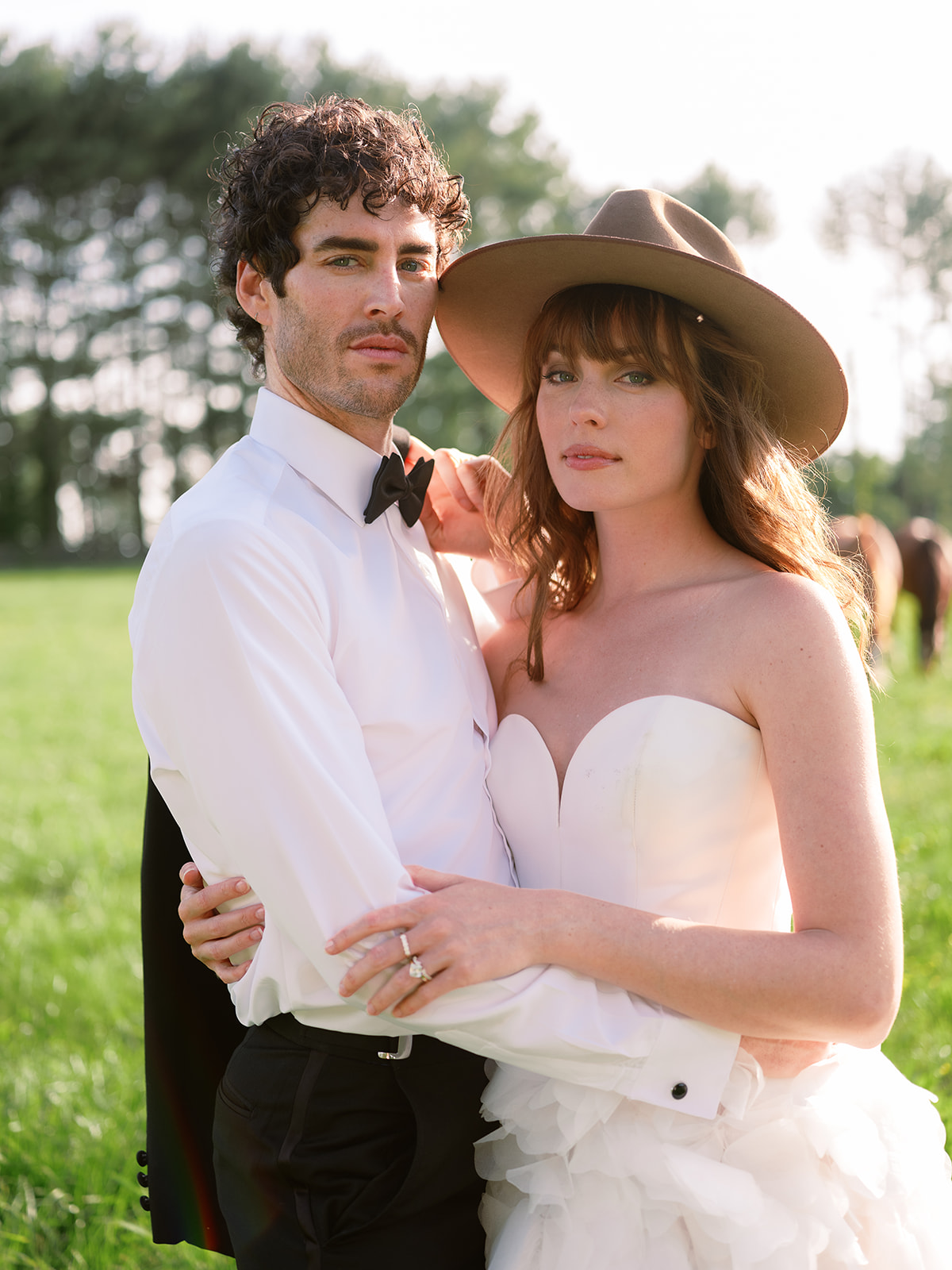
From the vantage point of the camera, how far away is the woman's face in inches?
107

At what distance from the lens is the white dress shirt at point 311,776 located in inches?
80.7

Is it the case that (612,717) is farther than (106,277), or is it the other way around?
(106,277)

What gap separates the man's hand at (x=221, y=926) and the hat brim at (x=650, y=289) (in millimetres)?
1632

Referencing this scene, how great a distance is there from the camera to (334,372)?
9.15 feet

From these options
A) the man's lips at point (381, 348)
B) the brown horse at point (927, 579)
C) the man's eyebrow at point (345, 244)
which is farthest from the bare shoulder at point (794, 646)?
the brown horse at point (927, 579)

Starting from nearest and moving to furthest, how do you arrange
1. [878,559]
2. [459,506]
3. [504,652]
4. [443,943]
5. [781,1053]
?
[443,943], [781,1053], [504,652], [459,506], [878,559]

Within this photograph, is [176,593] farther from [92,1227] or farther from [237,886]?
[92,1227]

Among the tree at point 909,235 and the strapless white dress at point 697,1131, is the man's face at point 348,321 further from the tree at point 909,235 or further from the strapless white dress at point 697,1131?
the tree at point 909,235

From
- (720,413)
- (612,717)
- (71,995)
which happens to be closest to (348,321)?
(720,413)

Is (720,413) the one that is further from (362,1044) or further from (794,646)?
(362,1044)

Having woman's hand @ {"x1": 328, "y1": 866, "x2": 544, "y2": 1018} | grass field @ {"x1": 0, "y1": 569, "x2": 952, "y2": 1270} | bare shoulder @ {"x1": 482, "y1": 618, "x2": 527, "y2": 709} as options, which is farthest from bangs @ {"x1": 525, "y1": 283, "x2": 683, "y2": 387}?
grass field @ {"x1": 0, "y1": 569, "x2": 952, "y2": 1270}

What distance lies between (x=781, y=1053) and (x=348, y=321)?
201cm

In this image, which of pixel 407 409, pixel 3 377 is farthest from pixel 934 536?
pixel 3 377

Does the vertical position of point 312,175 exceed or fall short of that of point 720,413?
it exceeds it
